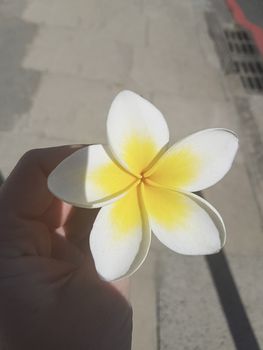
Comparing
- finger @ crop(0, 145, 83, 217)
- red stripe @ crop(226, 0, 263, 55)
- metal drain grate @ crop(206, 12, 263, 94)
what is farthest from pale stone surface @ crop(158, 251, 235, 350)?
red stripe @ crop(226, 0, 263, 55)

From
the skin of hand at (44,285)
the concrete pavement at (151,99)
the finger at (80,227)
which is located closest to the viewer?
the skin of hand at (44,285)

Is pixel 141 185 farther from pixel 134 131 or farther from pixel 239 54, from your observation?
pixel 239 54

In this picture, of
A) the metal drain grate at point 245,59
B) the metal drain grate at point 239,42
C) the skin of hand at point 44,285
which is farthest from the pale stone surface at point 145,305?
the metal drain grate at point 239,42

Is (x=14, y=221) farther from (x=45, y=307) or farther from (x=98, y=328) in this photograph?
(x=98, y=328)

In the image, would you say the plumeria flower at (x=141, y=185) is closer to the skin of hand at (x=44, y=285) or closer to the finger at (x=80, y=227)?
the skin of hand at (x=44, y=285)

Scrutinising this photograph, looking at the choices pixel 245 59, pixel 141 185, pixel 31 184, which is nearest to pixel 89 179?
pixel 141 185

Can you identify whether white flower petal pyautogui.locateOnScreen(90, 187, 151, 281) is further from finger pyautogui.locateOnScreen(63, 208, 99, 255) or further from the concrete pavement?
the concrete pavement

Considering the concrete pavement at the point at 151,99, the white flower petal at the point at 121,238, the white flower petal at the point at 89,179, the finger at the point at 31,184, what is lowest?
the concrete pavement at the point at 151,99
